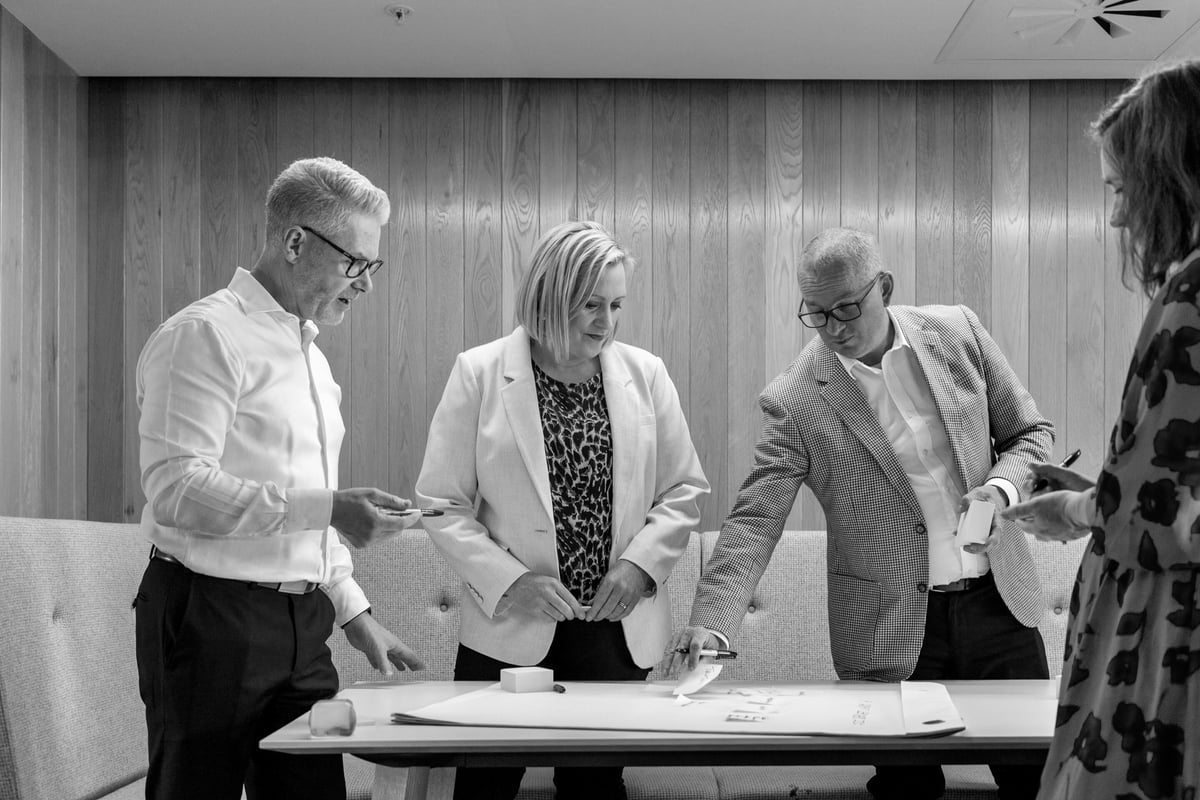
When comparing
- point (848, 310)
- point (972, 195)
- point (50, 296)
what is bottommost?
point (848, 310)

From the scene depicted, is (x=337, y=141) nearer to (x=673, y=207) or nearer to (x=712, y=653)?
(x=673, y=207)

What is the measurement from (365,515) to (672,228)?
7.72ft

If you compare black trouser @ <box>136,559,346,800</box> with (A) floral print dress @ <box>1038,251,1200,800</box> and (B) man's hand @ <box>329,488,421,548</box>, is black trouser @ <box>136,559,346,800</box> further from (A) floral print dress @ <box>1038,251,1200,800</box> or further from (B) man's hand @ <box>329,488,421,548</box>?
(A) floral print dress @ <box>1038,251,1200,800</box>

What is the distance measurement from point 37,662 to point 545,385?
47.5 inches

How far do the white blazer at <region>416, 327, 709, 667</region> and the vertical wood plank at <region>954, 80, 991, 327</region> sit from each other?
188 cm

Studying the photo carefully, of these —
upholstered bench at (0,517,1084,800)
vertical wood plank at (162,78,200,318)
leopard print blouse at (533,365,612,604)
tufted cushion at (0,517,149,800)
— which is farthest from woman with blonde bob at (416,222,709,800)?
vertical wood plank at (162,78,200,318)

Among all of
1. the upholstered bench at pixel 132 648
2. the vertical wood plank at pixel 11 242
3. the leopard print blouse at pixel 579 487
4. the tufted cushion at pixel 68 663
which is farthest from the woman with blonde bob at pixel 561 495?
the vertical wood plank at pixel 11 242

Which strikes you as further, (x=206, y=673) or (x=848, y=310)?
(x=848, y=310)

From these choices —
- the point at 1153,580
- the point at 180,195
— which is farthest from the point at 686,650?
the point at 180,195

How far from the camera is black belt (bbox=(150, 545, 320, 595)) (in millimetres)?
2014

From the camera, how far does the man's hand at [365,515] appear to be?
1984mm

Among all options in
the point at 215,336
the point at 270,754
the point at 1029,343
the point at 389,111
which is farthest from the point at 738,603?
the point at 389,111

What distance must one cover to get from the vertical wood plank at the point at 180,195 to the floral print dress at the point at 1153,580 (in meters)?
3.36

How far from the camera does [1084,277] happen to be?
13.5 feet
